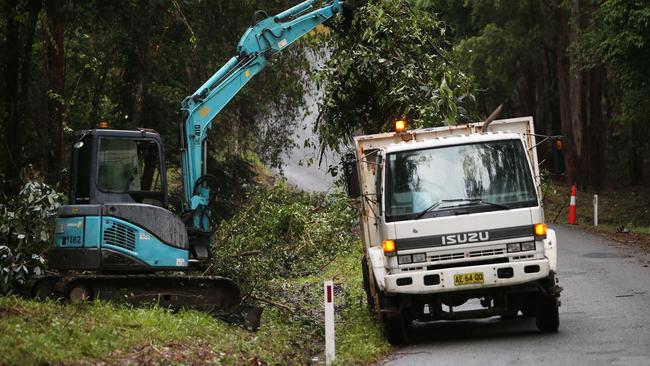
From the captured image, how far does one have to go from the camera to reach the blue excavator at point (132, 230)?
13938mm

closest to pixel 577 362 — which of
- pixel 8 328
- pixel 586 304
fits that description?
pixel 586 304

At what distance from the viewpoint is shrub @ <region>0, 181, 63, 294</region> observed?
45.3 ft

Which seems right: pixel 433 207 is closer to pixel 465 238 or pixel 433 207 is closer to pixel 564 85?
pixel 465 238

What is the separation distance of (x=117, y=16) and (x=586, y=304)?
12.5 meters

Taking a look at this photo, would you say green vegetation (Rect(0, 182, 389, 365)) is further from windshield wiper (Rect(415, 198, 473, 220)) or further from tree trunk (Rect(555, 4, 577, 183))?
tree trunk (Rect(555, 4, 577, 183))

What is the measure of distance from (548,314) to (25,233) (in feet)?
24.6

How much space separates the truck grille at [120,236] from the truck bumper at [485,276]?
13.8ft

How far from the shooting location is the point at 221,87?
16.0 meters

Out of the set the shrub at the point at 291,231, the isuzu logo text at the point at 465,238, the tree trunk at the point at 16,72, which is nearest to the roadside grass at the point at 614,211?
the shrub at the point at 291,231

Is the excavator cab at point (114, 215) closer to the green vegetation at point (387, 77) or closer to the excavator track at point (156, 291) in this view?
the excavator track at point (156, 291)

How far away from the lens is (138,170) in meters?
14.6

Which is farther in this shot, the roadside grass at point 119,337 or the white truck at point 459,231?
the white truck at point 459,231

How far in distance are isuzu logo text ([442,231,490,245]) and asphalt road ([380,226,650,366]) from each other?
1311 mm

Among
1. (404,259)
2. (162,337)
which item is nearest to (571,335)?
(404,259)
